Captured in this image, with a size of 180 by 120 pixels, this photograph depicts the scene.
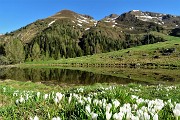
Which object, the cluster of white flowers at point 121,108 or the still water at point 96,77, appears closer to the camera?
the cluster of white flowers at point 121,108

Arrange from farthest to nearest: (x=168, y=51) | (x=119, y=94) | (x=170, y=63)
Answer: (x=168, y=51) < (x=170, y=63) < (x=119, y=94)

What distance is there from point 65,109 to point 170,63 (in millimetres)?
131169

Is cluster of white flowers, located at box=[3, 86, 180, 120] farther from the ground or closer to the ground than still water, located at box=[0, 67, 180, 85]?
farther from the ground

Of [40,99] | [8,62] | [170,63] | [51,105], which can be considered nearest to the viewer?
[51,105]

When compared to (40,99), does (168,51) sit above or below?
above

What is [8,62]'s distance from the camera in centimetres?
19412

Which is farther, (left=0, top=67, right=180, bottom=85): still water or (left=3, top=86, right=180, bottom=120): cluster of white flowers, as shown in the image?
(left=0, top=67, right=180, bottom=85): still water

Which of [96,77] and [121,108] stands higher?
[121,108]

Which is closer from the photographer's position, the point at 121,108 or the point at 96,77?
the point at 121,108

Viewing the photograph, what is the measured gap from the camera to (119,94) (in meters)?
12.1

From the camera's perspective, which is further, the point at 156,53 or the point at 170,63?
the point at 156,53

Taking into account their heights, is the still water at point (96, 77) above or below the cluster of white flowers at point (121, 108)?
below

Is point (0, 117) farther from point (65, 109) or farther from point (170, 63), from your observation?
point (170, 63)

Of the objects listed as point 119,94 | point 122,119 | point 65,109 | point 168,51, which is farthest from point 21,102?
point 168,51
